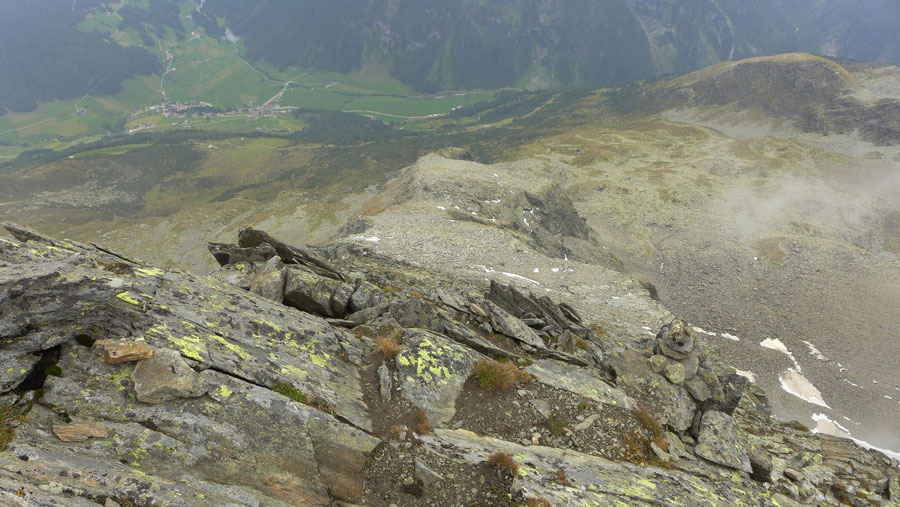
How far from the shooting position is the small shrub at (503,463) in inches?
459

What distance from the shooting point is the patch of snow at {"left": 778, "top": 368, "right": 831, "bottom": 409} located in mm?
43125

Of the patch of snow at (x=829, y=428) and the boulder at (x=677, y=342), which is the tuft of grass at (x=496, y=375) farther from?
the patch of snow at (x=829, y=428)

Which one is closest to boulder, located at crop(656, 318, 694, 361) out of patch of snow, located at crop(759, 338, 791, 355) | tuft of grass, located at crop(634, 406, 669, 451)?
tuft of grass, located at crop(634, 406, 669, 451)

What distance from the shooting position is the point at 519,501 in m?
10.8

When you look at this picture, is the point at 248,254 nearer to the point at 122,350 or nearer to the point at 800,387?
the point at 122,350

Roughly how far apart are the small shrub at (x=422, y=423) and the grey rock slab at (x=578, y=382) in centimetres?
521

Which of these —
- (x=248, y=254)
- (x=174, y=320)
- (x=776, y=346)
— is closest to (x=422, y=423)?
(x=174, y=320)

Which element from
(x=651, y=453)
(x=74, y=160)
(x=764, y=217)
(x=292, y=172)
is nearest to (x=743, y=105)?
(x=764, y=217)

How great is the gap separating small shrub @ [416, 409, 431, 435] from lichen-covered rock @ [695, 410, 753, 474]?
36.1 ft

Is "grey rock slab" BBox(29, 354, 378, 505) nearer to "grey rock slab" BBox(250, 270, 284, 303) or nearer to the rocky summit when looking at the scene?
the rocky summit

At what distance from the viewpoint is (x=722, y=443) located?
1623 cm

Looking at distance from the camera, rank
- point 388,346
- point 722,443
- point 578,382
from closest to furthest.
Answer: point 388,346
point 722,443
point 578,382

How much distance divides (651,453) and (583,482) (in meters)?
3.88

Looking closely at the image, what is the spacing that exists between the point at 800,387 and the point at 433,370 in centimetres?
5056
